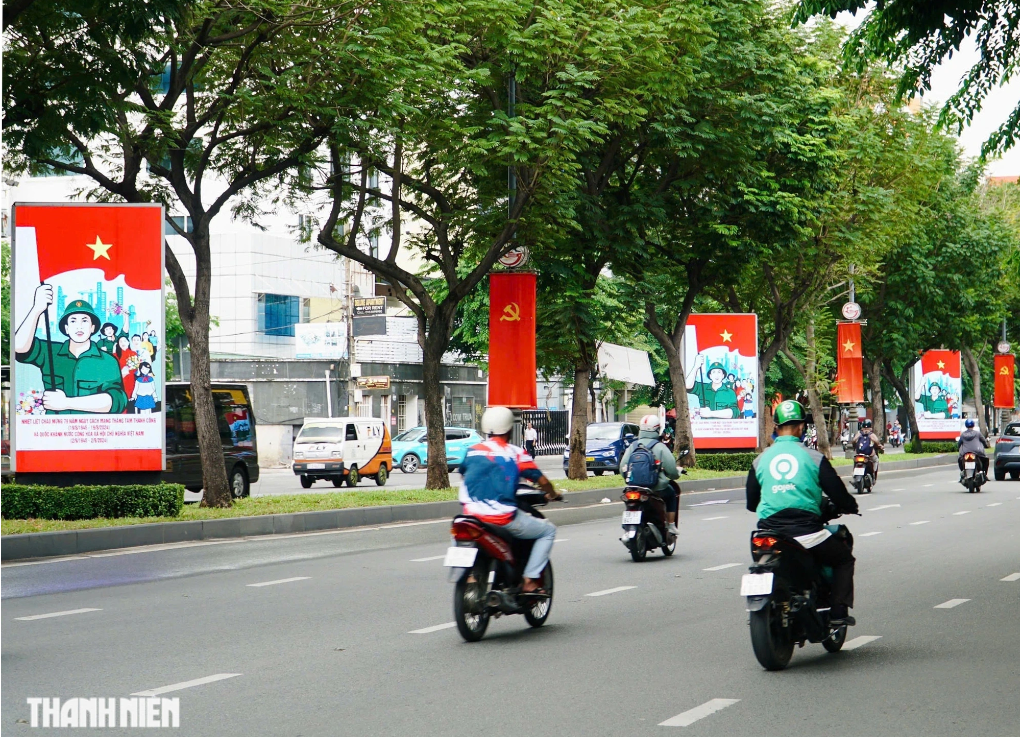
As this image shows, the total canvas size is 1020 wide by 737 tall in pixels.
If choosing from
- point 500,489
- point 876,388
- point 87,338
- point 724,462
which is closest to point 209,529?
point 87,338

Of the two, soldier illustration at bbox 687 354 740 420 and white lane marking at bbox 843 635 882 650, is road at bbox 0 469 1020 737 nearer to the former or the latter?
white lane marking at bbox 843 635 882 650

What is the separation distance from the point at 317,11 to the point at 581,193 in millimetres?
9893

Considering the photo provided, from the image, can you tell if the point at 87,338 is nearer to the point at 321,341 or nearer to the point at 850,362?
the point at 850,362

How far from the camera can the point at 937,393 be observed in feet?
170

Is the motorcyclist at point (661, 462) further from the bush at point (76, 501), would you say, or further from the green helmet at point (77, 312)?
the green helmet at point (77, 312)

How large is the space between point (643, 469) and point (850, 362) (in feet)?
94.7

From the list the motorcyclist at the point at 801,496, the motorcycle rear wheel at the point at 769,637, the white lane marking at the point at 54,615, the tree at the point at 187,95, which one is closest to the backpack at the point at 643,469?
the white lane marking at the point at 54,615

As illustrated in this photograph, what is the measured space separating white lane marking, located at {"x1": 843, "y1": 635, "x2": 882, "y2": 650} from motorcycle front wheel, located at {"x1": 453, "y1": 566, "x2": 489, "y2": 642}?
2489mm

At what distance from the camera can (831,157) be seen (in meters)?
28.7

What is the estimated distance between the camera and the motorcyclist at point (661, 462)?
46.2 ft

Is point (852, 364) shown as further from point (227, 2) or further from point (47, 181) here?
point (47, 181)

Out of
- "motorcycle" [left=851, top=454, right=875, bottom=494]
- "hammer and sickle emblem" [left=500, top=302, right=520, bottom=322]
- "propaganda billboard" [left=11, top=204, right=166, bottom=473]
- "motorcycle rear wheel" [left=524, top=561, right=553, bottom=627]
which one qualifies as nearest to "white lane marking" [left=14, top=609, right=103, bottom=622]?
"motorcycle rear wheel" [left=524, top=561, right=553, bottom=627]

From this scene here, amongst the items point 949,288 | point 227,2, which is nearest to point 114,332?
point 227,2

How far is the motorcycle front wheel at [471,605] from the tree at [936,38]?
5410 mm
